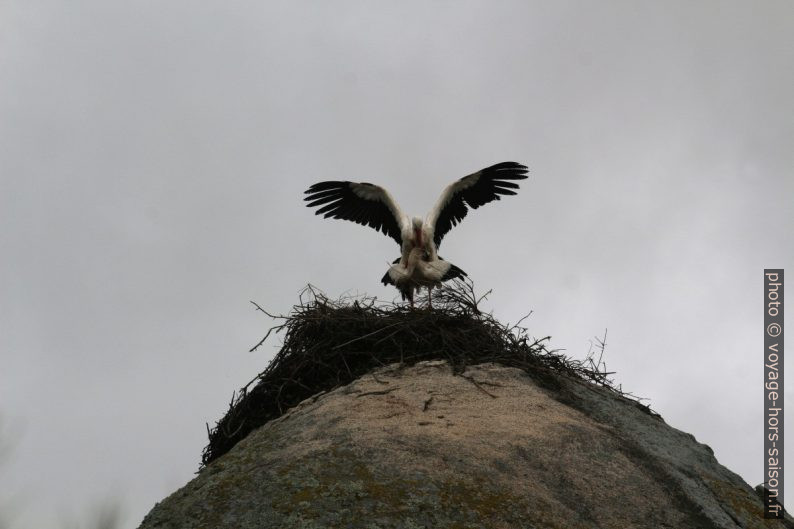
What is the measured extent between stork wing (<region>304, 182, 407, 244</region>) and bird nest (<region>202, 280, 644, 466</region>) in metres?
4.21

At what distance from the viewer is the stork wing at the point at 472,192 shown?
1112cm

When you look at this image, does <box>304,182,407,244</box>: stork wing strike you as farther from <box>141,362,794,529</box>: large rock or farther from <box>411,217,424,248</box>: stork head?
<box>141,362,794,529</box>: large rock

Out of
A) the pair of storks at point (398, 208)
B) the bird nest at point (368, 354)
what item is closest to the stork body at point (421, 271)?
the pair of storks at point (398, 208)

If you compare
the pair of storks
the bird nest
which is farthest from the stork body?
the bird nest

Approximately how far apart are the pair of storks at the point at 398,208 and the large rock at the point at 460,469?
188 inches

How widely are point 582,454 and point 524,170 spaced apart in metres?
6.77

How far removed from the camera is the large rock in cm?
406

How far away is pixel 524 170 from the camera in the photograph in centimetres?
1122

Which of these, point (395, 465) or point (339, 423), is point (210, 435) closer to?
point (339, 423)

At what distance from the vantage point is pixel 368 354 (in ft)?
21.8

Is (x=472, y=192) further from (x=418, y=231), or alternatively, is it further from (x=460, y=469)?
(x=460, y=469)

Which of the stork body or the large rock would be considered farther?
the stork body

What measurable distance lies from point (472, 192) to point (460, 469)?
725 centimetres

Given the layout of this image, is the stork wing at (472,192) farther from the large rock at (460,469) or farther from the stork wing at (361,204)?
the large rock at (460,469)
